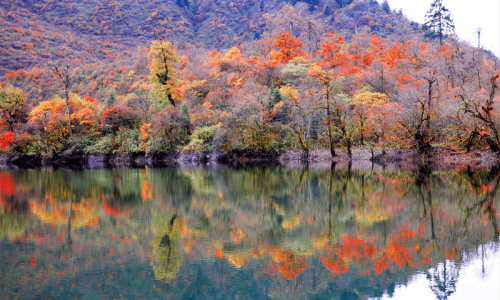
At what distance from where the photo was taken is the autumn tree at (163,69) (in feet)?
133

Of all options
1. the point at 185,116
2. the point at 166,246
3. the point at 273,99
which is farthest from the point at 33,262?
the point at 185,116

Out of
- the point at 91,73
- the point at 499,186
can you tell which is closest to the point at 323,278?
the point at 499,186

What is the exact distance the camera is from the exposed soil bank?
27.1 metres

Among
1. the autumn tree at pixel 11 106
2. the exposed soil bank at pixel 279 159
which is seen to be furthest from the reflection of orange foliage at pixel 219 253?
the autumn tree at pixel 11 106

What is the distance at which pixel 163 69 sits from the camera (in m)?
41.4

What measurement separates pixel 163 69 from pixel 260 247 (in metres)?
37.2

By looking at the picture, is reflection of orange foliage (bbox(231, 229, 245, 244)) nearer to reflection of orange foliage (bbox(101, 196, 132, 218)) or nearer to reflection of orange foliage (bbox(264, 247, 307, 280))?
reflection of orange foliage (bbox(264, 247, 307, 280))

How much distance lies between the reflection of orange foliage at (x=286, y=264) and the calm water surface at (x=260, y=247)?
0.7 inches

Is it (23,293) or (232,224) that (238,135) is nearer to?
(232,224)

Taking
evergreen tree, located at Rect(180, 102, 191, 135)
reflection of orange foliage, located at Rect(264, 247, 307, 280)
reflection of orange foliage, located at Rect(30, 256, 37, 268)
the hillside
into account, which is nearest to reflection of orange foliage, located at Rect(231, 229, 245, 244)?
reflection of orange foliage, located at Rect(264, 247, 307, 280)

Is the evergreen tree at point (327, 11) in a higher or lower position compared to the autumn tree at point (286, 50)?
higher

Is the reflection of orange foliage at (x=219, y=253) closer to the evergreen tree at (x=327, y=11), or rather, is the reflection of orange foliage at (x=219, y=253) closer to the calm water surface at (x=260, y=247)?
the calm water surface at (x=260, y=247)

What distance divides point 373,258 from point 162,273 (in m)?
3.57

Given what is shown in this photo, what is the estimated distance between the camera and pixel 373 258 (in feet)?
20.9
